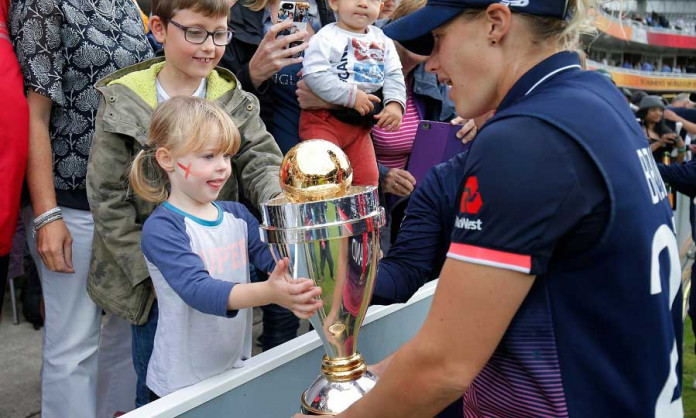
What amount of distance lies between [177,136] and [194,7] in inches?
20.8

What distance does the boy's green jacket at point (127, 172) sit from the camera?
2.10 meters

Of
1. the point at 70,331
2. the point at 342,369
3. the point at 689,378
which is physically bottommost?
the point at 689,378

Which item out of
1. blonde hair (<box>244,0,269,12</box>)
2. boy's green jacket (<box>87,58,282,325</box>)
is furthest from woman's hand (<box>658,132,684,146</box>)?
boy's green jacket (<box>87,58,282,325</box>)

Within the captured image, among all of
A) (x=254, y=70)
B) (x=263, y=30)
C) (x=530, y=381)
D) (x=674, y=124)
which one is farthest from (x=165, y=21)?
(x=674, y=124)

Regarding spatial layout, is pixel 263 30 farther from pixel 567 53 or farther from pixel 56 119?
pixel 567 53

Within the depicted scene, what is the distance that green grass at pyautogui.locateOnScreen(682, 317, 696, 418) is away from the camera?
4.20m

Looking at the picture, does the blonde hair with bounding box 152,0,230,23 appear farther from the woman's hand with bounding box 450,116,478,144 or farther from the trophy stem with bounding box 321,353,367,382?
the woman's hand with bounding box 450,116,478,144

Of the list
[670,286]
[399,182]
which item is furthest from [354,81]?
[670,286]

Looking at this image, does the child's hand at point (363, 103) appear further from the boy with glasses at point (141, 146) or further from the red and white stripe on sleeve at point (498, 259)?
the red and white stripe on sleeve at point (498, 259)

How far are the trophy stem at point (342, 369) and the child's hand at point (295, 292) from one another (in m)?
0.15

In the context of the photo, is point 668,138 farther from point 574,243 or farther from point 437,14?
point 574,243

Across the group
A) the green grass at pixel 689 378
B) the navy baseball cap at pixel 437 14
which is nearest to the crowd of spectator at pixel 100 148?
the navy baseball cap at pixel 437 14

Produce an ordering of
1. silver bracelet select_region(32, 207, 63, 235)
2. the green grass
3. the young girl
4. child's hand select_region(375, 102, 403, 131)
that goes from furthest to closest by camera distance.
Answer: the green grass → child's hand select_region(375, 102, 403, 131) → silver bracelet select_region(32, 207, 63, 235) → the young girl

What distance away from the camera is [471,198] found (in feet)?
3.60
